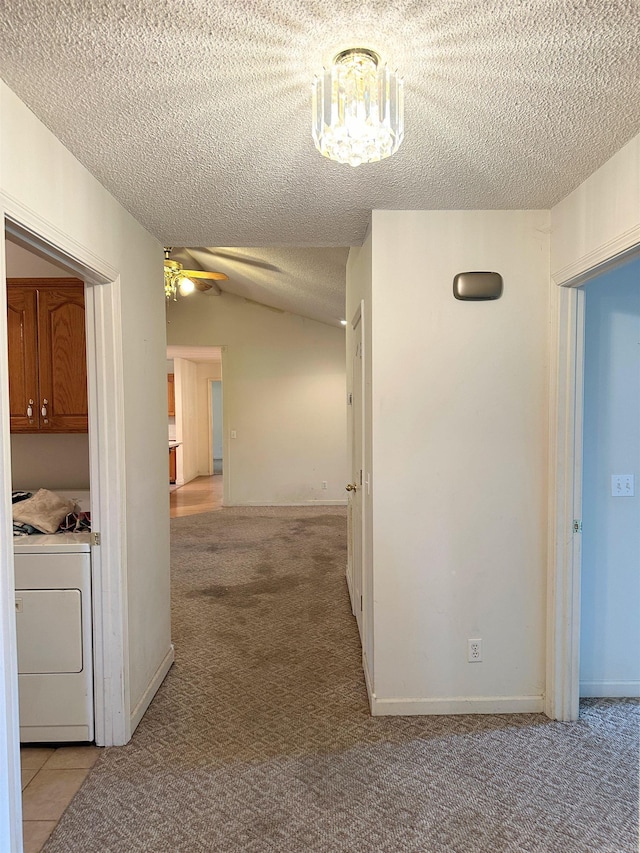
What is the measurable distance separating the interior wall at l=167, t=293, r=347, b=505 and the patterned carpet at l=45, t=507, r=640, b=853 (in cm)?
435

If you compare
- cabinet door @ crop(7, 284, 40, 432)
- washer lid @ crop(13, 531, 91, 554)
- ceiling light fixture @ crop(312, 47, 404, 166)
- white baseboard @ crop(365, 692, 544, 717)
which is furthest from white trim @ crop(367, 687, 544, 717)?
cabinet door @ crop(7, 284, 40, 432)

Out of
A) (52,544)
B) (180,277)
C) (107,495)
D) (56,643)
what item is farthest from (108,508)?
(180,277)

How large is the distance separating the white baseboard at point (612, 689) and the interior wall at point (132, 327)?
89.3 inches

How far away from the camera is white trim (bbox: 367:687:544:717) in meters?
2.40

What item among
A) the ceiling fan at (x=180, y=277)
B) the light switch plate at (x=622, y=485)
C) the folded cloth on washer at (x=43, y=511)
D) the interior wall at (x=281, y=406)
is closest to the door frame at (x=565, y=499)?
the light switch plate at (x=622, y=485)

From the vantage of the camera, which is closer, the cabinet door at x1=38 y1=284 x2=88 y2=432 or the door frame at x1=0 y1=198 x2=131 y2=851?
the door frame at x1=0 y1=198 x2=131 y2=851

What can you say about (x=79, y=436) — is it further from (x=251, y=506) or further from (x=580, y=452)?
(x=251, y=506)

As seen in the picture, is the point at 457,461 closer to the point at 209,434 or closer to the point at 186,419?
the point at 186,419

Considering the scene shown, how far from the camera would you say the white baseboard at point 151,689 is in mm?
2328

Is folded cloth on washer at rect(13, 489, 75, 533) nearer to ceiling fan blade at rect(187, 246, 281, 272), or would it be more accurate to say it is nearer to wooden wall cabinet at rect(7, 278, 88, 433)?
wooden wall cabinet at rect(7, 278, 88, 433)

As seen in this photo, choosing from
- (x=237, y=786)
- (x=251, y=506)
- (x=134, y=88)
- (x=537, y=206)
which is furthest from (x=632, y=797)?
(x=251, y=506)

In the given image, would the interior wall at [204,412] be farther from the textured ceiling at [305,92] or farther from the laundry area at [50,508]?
the textured ceiling at [305,92]

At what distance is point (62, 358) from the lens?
9.45 ft

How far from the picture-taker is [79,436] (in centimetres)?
328
